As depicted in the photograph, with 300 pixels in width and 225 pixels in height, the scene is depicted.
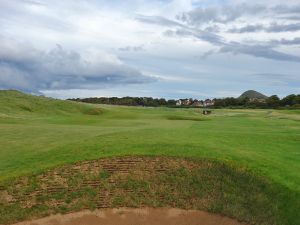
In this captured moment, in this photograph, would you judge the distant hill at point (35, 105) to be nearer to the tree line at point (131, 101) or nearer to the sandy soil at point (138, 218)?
the sandy soil at point (138, 218)

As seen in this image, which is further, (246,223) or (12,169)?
(12,169)

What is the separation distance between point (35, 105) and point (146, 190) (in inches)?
2587

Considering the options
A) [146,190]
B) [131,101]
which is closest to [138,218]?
[146,190]

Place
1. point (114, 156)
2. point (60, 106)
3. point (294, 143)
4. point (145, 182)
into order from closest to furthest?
point (145, 182) → point (114, 156) → point (294, 143) → point (60, 106)

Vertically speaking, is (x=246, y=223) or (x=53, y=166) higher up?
(x=53, y=166)

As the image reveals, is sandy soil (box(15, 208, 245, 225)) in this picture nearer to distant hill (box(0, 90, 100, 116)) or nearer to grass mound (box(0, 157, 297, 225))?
grass mound (box(0, 157, 297, 225))

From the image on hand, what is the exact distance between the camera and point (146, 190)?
2111 cm

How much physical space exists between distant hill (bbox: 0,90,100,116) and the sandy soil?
56.9 m

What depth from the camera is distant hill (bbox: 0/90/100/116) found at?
78750 mm

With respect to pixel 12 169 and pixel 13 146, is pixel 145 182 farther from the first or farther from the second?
pixel 13 146

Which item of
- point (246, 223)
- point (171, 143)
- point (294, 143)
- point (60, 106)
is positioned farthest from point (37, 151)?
point (60, 106)

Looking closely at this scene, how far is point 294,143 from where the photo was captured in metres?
31.6

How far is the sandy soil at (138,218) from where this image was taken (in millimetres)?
19312

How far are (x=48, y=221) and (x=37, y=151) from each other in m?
7.65
